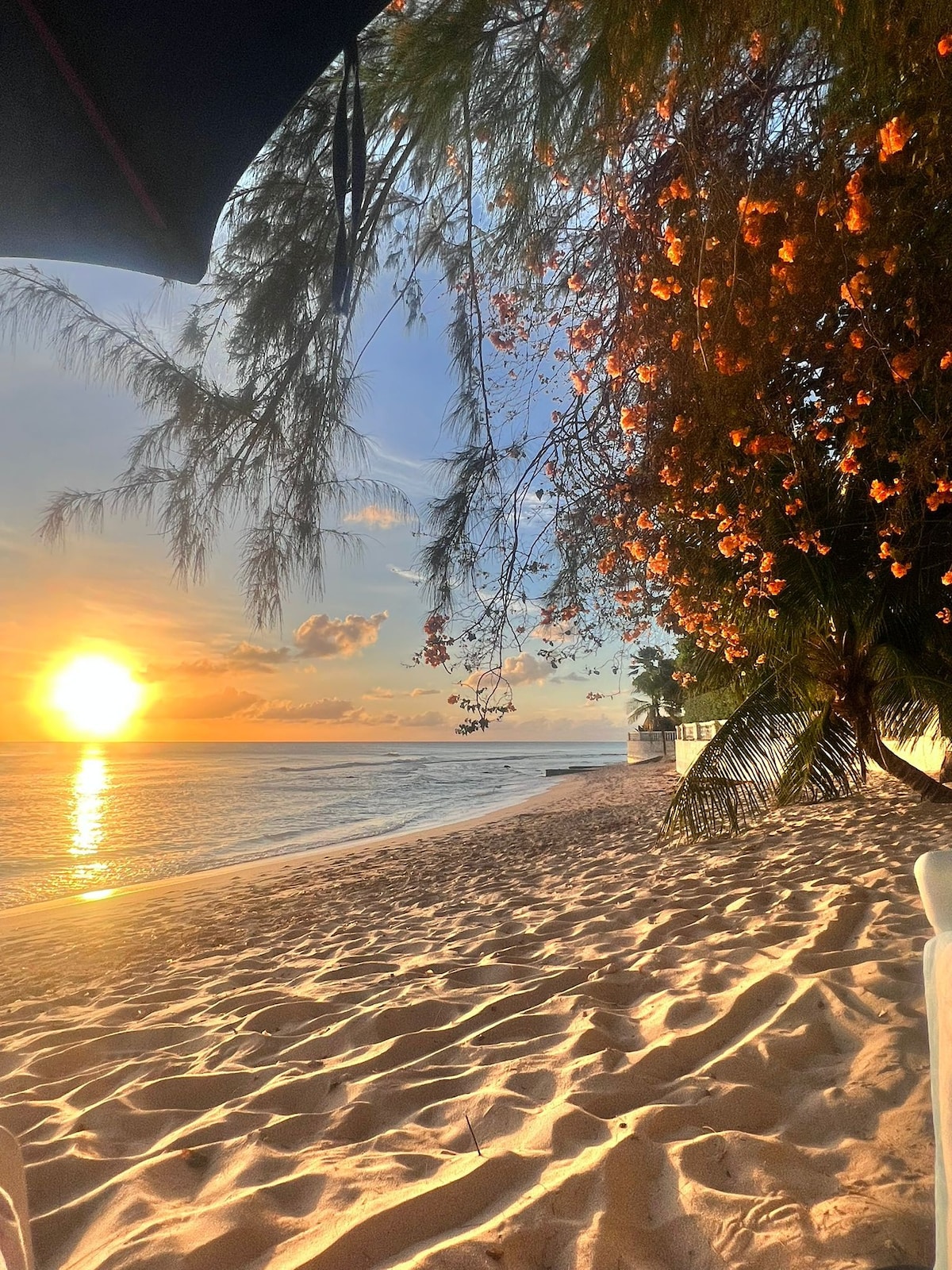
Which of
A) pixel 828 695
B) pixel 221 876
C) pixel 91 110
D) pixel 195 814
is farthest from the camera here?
pixel 195 814

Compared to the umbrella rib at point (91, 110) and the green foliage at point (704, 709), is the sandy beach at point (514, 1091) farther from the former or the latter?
the green foliage at point (704, 709)

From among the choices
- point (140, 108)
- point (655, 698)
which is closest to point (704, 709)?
point (655, 698)

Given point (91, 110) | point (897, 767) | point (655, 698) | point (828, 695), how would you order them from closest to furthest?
point (91, 110) < point (828, 695) < point (897, 767) < point (655, 698)

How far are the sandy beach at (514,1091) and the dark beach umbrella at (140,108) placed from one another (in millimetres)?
2163

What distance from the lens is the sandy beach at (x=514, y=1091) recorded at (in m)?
1.53

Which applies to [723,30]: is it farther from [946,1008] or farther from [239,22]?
[946,1008]

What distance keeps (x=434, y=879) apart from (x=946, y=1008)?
604cm

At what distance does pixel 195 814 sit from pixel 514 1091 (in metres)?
17.6

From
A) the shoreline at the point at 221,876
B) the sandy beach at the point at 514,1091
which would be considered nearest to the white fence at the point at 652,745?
the shoreline at the point at 221,876

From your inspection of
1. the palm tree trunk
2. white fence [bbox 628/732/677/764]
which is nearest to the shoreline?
the palm tree trunk

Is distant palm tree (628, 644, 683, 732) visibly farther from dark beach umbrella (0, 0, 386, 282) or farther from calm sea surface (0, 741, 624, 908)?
dark beach umbrella (0, 0, 386, 282)

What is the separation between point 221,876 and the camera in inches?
365

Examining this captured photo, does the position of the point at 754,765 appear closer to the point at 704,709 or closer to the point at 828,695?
the point at 828,695

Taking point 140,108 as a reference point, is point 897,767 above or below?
below
